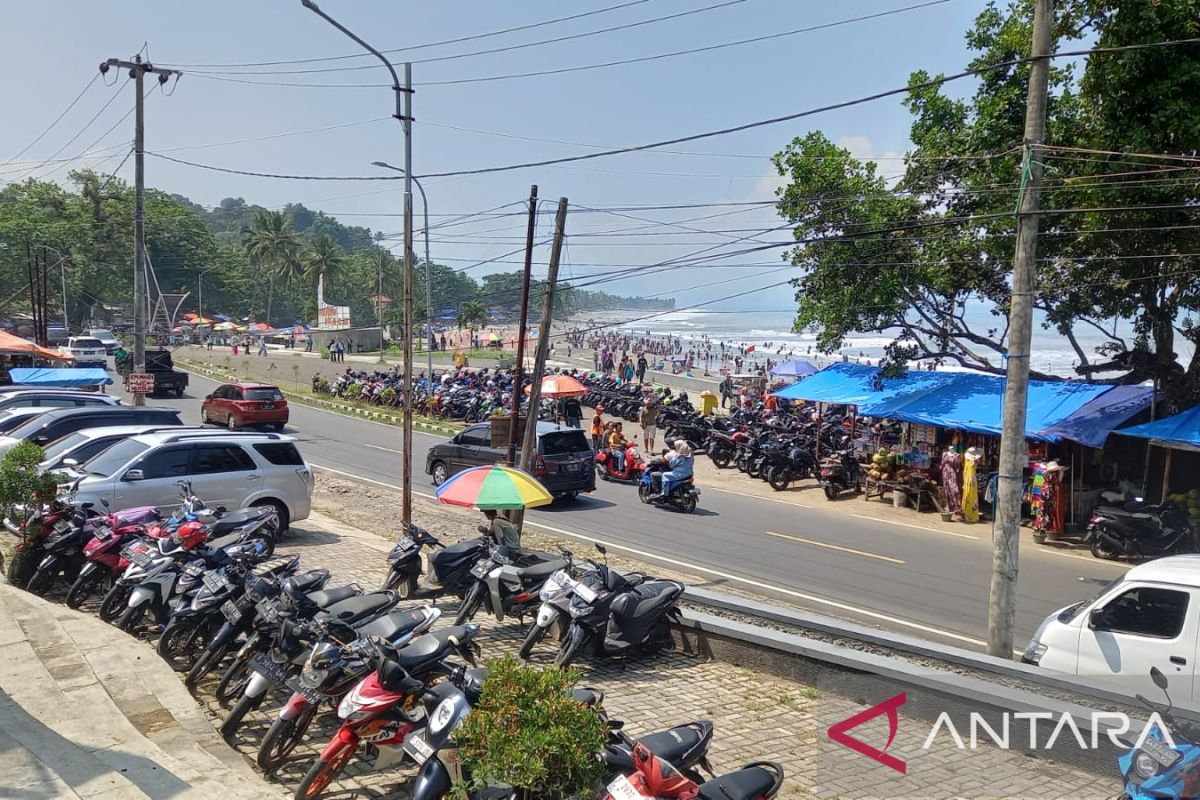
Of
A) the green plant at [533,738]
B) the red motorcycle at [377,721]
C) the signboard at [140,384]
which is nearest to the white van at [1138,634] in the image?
the green plant at [533,738]

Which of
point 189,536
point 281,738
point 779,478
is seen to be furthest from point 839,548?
point 281,738

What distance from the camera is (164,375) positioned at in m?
39.3

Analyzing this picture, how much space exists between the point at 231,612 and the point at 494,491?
12.3 ft

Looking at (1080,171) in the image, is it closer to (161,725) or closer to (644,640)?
(644,640)

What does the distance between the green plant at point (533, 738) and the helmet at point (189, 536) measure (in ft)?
18.6

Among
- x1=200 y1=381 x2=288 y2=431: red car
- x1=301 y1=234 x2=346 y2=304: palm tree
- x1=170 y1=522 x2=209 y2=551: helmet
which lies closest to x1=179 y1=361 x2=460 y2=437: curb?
x1=200 y1=381 x2=288 y2=431: red car

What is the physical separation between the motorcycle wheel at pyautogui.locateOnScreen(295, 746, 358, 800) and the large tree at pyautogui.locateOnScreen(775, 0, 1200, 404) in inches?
437

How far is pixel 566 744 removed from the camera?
4.23m

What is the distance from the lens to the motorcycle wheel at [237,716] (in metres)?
6.33

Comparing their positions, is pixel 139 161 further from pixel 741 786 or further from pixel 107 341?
pixel 107 341

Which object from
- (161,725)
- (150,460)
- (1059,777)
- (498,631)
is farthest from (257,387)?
A: (1059,777)

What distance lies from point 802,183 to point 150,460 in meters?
15.9

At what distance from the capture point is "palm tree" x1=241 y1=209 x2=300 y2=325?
314ft

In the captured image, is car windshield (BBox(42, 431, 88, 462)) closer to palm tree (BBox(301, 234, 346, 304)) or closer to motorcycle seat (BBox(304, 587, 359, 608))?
motorcycle seat (BBox(304, 587, 359, 608))
